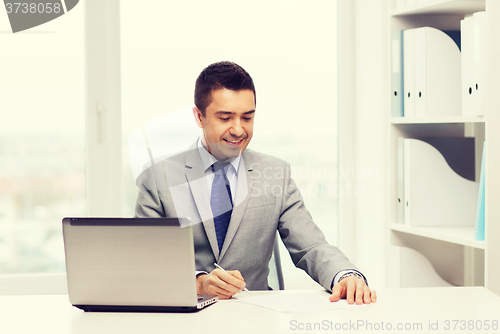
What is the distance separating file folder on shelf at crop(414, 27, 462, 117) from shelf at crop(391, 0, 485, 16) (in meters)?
0.08

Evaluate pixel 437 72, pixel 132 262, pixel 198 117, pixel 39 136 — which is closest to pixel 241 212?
pixel 198 117

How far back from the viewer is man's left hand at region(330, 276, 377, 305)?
1134 millimetres

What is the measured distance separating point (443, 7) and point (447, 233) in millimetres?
765

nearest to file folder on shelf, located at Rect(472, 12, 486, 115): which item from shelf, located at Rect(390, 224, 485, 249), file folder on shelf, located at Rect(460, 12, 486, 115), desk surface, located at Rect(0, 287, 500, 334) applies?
file folder on shelf, located at Rect(460, 12, 486, 115)

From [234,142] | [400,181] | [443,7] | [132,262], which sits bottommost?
[132,262]

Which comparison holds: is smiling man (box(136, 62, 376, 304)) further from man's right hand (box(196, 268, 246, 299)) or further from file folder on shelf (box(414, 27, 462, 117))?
file folder on shelf (box(414, 27, 462, 117))

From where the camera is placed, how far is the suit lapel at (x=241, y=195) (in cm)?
154

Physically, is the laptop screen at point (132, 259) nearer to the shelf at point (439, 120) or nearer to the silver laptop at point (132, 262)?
the silver laptop at point (132, 262)

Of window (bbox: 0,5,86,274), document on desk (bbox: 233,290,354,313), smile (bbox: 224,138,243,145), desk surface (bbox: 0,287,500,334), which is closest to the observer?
desk surface (bbox: 0,287,500,334)

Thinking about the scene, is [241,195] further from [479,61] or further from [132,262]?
[479,61]

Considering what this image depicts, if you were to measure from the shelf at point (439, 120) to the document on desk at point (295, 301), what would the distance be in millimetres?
728

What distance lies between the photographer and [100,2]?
2271 mm

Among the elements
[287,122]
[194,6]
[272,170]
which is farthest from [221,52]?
[272,170]

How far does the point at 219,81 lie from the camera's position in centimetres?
156
